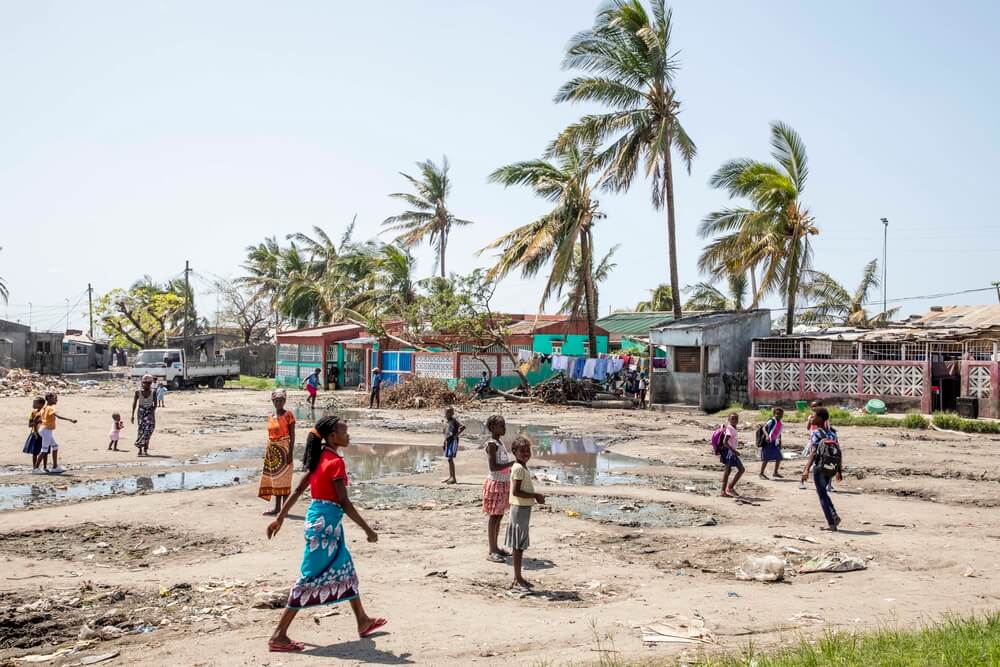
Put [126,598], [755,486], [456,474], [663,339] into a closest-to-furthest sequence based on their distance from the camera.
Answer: [126,598] < [755,486] < [456,474] < [663,339]

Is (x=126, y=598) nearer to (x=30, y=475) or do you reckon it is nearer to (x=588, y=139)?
(x=30, y=475)

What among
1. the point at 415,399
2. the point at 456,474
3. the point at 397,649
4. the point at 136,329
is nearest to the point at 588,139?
the point at 415,399

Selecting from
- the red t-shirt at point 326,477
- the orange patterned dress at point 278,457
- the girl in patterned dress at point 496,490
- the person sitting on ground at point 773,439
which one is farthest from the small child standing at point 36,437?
the person sitting on ground at point 773,439

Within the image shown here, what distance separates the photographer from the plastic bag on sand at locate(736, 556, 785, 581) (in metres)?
7.56

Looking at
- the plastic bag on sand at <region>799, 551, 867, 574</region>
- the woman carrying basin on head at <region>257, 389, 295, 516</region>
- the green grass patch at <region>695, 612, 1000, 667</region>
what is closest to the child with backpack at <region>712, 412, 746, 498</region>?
the plastic bag on sand at <region>799, 551, 867, 574</region>

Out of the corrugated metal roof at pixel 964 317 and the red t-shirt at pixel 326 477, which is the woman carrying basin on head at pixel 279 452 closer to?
the red t-shirt at pixel 326 477

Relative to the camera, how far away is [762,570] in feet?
25.1

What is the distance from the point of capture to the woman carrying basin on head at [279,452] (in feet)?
32.4

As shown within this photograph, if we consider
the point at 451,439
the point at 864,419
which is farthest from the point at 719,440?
the point at 864,419

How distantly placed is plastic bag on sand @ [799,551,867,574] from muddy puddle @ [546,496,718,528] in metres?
2.21

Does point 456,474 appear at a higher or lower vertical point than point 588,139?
lower

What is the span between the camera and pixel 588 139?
28.5 metres

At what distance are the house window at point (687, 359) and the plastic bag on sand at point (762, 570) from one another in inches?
802

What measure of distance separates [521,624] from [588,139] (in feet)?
79.5
